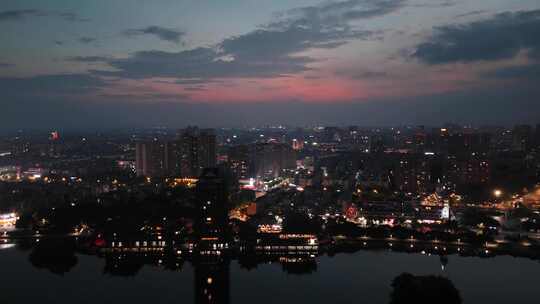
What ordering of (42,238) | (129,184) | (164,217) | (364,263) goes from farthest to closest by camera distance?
(129,184)
(164,217)
(42,238)
(364,263)

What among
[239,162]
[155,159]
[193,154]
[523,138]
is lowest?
[239,162]

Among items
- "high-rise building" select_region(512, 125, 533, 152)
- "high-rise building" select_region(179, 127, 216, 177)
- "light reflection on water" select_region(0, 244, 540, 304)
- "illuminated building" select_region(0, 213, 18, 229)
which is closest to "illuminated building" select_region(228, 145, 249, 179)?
"high-rise building" select_region(179, 127, 216, 177)

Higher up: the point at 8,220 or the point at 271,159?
the point at 271,159

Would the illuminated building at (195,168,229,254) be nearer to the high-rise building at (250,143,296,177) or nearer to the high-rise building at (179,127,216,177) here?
the high-rise building at (179,127,216,177)

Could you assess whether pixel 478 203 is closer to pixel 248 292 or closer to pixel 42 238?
pixel 248 292

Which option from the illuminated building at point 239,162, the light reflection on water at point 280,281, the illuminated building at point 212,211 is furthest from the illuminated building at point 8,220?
the illuminated building at point 239,162

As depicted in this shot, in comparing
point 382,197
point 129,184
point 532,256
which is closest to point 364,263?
point 532,256

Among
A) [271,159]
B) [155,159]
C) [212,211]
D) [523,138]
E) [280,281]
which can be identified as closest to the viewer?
[280,281]

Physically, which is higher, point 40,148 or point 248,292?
point 40,148

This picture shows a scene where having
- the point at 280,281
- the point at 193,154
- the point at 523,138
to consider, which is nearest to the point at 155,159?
the point at 193,154

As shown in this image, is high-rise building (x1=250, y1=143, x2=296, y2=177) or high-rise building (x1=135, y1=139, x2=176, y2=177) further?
high-rise building (x1=250, y1=143, x2=296, y2=177)

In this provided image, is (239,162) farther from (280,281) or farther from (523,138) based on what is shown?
(523,138)
